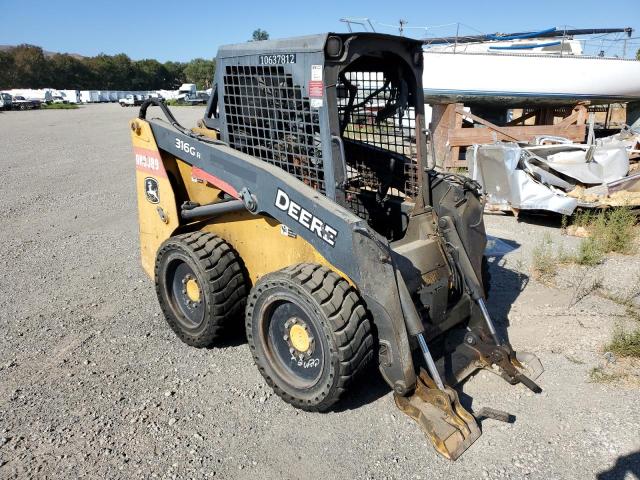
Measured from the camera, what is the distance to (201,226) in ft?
14.4

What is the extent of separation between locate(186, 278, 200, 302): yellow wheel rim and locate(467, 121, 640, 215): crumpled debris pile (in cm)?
536

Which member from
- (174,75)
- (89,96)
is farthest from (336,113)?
(174,75)

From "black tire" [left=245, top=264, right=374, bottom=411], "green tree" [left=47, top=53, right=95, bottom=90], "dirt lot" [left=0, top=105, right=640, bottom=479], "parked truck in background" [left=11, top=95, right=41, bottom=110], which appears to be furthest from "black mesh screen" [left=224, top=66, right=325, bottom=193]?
"green tree" [left=47, top=53, right=95, bottom=90]

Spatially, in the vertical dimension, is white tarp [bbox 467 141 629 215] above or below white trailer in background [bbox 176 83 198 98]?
below

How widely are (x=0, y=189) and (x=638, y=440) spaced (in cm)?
1139

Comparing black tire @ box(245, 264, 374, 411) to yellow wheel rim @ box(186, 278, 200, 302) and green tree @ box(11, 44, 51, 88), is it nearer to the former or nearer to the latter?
yellow wheel rim @ box(186, 278, 200, 302)

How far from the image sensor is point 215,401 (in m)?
3.53

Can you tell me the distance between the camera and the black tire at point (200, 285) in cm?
387

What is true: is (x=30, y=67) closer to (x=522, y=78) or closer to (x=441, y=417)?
(x=522, y=78)

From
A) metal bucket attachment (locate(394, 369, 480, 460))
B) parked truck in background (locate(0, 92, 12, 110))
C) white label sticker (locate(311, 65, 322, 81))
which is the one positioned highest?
parked truck in background (locate(0, 92, 12, 110))

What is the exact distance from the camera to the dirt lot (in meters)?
2.95

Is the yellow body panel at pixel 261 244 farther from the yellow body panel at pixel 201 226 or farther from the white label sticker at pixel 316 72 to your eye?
the white label sticker at pixel 316 72

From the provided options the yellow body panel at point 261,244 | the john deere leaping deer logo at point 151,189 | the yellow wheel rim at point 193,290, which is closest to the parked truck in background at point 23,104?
the john deere leaping deer logo at point 151,189

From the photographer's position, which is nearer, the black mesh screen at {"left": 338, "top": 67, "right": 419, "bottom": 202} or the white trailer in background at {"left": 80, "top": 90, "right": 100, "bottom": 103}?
the black mesh screen at {"left": 338, "top": 67, "right": 419, "bottom": 202}
